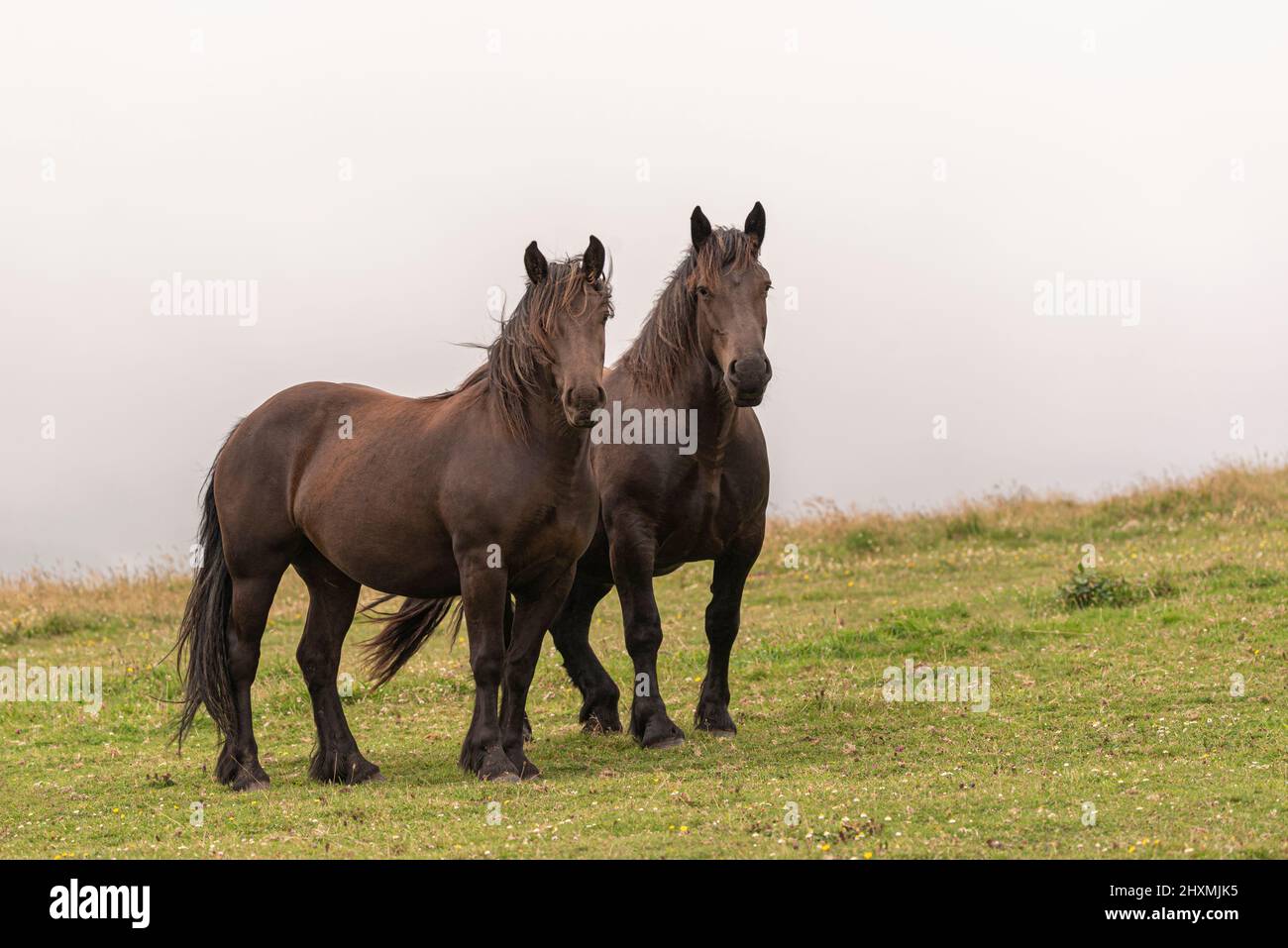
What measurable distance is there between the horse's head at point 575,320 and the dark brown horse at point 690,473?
1.02 m

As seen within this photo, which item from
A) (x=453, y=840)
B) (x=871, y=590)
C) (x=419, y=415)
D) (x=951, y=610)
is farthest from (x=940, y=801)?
(x=871, y=590)

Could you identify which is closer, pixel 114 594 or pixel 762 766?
pixel 762 766

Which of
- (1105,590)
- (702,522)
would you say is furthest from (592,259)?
(1105,590)

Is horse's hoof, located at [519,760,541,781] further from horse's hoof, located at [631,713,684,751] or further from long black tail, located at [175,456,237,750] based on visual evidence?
long black tail, located at [175,456,237,750]

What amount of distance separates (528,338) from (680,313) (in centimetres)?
143

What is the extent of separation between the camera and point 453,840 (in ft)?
23.1

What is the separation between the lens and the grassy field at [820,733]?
276 inches

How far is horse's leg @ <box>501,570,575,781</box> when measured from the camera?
8797 millimetres

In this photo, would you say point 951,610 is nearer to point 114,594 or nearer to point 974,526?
point 974,526

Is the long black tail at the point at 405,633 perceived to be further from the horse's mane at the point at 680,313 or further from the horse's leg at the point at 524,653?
the horse's mane at the point at 680,313

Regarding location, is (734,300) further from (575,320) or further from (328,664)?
(328,664)

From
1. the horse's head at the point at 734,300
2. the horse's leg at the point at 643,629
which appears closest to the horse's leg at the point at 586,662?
the horse's leg at the point at 643,629

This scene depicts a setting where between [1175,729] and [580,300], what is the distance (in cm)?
490

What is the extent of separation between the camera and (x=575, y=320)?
8266 millimetres
